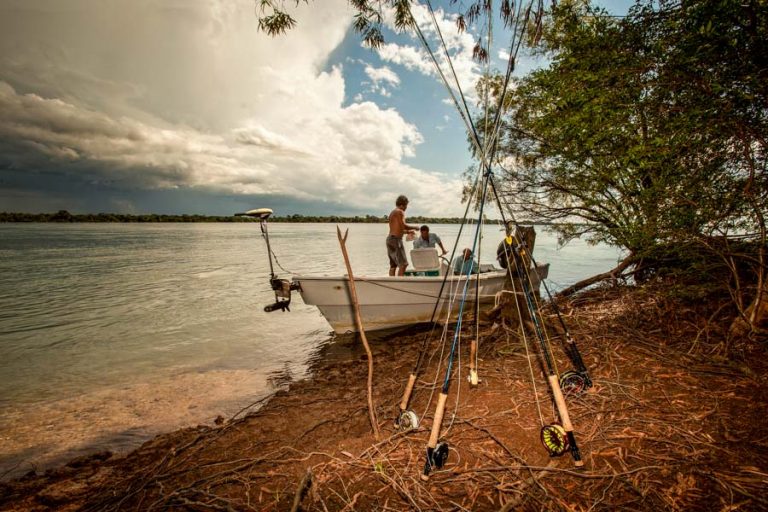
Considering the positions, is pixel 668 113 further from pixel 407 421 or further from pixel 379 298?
pixel 379 298

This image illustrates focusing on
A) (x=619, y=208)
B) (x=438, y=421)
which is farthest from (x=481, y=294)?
(x=438, y=421)

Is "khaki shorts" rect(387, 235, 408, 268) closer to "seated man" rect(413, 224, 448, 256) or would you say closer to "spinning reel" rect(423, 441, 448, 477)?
"seated man" rect(413, 224, 448, 256)

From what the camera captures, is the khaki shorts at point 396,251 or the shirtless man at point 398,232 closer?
the shirtless man at point 398,232

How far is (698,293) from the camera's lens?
451cm

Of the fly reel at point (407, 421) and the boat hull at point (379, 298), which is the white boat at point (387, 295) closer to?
the boat hull at point (379, 298)

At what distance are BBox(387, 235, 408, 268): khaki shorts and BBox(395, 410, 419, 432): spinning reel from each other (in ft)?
20.5

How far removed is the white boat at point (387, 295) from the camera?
7.93 meters

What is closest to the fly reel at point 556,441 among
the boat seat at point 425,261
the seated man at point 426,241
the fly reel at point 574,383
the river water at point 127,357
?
the fly reel at point 574,383

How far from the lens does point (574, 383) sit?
3561 millimetres

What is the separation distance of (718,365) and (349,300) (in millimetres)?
6476

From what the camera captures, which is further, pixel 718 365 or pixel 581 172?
pixel 581 172

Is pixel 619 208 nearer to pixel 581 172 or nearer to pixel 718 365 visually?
pixel 581 172

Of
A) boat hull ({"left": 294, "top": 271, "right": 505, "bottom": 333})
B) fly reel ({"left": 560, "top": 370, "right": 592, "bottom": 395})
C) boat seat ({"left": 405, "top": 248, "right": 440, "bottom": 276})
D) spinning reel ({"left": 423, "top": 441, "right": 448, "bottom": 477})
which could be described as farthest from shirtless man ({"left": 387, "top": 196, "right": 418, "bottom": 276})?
spinning reel ({"left": 423, "top": 441, "right": 448, "bottom": 477})

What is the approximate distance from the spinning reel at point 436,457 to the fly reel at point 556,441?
0.84 m
